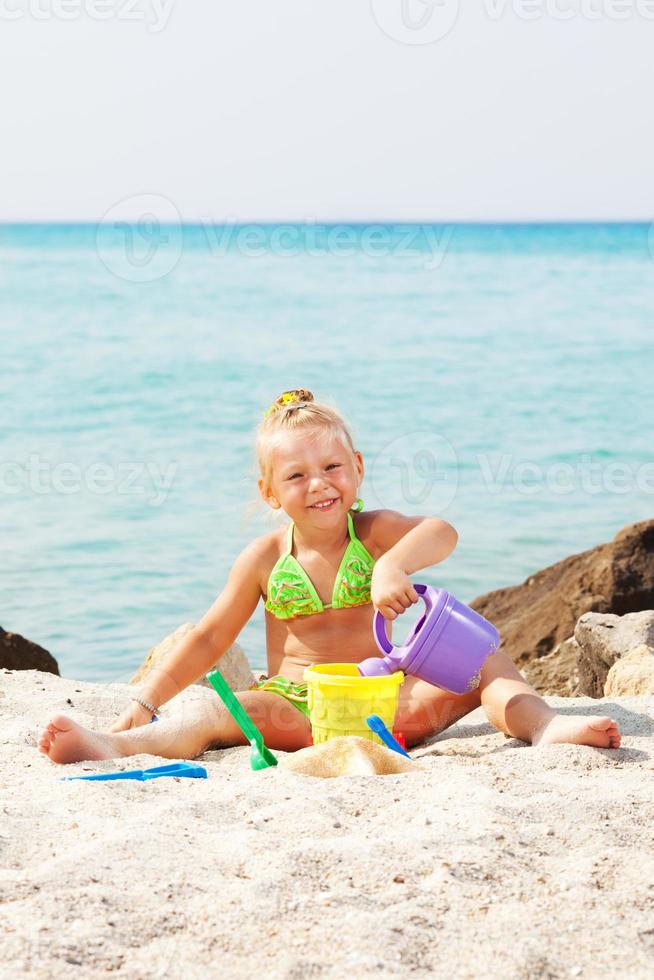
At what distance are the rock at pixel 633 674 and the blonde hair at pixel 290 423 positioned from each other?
1.22 metres

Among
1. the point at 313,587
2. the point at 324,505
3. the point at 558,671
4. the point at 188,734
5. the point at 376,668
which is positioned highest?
the point at 324,505

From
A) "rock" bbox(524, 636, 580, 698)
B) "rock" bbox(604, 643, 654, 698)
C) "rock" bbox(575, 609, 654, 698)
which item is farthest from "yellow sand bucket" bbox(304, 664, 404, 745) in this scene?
"rock" bbox(524, 636, 580, 698)

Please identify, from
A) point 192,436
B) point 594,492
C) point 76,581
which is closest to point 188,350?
point 192,436

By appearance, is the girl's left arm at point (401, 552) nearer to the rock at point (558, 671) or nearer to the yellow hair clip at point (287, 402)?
the yellow hair clip at point (287, 402)

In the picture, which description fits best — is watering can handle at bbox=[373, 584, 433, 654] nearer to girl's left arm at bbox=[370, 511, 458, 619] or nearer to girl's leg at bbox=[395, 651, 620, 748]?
girl's left arm at bbox=[370, 511, 458, 619]

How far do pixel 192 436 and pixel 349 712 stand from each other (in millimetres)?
8102

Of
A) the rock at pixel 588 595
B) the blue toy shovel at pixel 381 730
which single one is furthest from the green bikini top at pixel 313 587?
the rock at pixel 588 595

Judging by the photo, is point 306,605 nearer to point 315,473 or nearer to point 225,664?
point 315,473

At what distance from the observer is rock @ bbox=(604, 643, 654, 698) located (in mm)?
3738

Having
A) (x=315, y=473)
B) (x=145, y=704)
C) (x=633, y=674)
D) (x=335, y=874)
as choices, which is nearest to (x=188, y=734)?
(x=145, y=704)

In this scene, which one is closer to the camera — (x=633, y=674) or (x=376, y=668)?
(x=376, y=668)

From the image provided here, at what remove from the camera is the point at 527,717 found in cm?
305

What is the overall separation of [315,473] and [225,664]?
1.33 metres

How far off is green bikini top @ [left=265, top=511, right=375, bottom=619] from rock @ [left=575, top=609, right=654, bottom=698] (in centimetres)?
111
